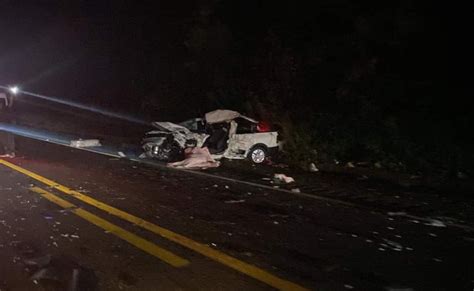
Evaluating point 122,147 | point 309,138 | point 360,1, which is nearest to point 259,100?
point 309,138

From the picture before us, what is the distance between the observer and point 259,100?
17344 mm

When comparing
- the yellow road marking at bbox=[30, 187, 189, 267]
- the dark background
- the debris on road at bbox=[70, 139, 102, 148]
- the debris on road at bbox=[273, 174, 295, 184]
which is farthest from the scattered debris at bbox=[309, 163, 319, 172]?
the debris on road at bbox=[70, 139, 102, 148]

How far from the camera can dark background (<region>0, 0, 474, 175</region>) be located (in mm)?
13945

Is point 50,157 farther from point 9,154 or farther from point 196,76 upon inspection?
point 196,76

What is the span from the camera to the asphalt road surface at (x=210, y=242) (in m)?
5.43

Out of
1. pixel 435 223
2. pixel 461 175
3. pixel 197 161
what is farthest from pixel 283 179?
pixel 435 223

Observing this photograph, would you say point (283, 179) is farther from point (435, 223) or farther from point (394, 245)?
point (394, 245)

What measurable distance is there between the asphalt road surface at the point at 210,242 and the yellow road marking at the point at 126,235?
13 millimetres

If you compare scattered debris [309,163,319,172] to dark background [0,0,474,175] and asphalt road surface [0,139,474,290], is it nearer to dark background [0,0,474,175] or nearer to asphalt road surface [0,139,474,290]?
dark background [0,0,474,175]

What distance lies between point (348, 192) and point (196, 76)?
14.6 m

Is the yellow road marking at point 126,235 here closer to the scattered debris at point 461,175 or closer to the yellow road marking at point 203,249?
the yellow road marking at point 203,249

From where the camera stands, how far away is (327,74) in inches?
696

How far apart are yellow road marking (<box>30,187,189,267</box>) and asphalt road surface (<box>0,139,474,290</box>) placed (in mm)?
13

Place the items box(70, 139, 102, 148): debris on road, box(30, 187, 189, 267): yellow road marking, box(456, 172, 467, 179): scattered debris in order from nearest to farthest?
box(30, 187, 189, 267): yellow road marking
box(456, 172, 467, 179): scattered debris
box(70, 139, 102, 148): debris on road
